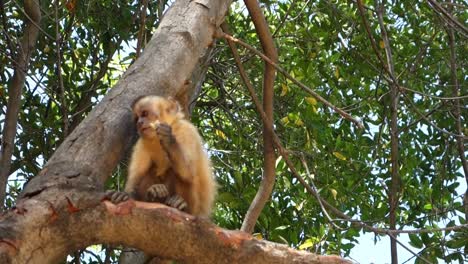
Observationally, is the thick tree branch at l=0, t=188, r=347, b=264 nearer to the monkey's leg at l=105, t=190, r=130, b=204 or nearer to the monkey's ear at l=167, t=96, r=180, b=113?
the monkey's leg at l=105, t=190, r=130, b=204

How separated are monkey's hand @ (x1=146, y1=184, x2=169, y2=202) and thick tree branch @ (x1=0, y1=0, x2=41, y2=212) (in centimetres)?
101

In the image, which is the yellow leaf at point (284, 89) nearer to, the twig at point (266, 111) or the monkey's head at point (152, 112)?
the twig at point (266, 111)

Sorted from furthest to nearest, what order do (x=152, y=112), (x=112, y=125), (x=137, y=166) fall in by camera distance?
(x=137, y=166) < (x=152, y=112) < (x=112, y=125)

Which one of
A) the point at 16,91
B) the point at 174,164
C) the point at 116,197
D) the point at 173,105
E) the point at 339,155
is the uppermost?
the point at 339,155

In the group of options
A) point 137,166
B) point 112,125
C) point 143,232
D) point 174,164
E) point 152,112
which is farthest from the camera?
point 137,166

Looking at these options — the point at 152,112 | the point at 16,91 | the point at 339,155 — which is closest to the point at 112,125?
the point at 152,112

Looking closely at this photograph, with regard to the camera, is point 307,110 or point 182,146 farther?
point 307,110

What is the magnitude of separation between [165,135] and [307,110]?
2649mm

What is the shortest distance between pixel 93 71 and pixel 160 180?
8.63ft

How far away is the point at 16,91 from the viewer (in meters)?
5.36

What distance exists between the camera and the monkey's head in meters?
3.60

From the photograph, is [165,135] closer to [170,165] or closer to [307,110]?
Answer: [170,165]

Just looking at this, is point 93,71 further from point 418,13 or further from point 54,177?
point 54,177

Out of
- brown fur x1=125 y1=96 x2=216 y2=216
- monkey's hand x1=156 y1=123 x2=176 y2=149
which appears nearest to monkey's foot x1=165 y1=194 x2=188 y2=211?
brown fur x1=125 y1=96 x2=216 y2=216
